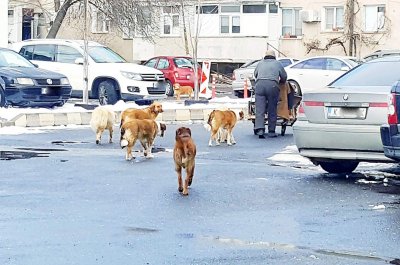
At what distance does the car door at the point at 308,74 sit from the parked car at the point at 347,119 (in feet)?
48.7

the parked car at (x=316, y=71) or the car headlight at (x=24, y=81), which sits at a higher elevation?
the parked car at (x=316, y=71)

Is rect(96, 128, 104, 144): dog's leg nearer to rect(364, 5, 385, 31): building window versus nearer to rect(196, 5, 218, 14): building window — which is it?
rect(364, 5, 385, 31): building window

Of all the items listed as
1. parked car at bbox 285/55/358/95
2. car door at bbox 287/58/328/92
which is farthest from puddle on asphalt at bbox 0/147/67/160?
car door at bbox 287/58/328/92

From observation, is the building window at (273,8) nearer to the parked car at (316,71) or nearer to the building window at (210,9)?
the building window at (210,9)

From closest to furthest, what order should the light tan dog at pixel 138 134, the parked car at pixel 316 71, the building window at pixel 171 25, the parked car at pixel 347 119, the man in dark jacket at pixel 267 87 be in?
the parked car at pixel 347 119 < the light tan dog at pixel 138 134 < the man in dark jacket at pixel 267 87 < the parked car at pixel 316 71 < the building window at pixel 171 25

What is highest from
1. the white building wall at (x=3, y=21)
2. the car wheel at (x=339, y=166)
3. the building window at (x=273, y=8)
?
the building window at (x=273, y=8)

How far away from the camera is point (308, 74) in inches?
1061

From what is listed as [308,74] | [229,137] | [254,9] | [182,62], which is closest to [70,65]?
[308,74]

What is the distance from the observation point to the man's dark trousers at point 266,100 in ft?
54.9

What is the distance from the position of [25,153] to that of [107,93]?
9.65 meters

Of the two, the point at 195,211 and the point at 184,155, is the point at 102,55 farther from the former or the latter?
the point at 195,211

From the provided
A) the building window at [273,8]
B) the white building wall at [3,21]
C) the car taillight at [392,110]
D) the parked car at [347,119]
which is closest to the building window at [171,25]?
the building window at [273,8]

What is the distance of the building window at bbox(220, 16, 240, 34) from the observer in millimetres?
46500

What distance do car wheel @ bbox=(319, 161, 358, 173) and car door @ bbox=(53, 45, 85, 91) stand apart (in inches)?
498
